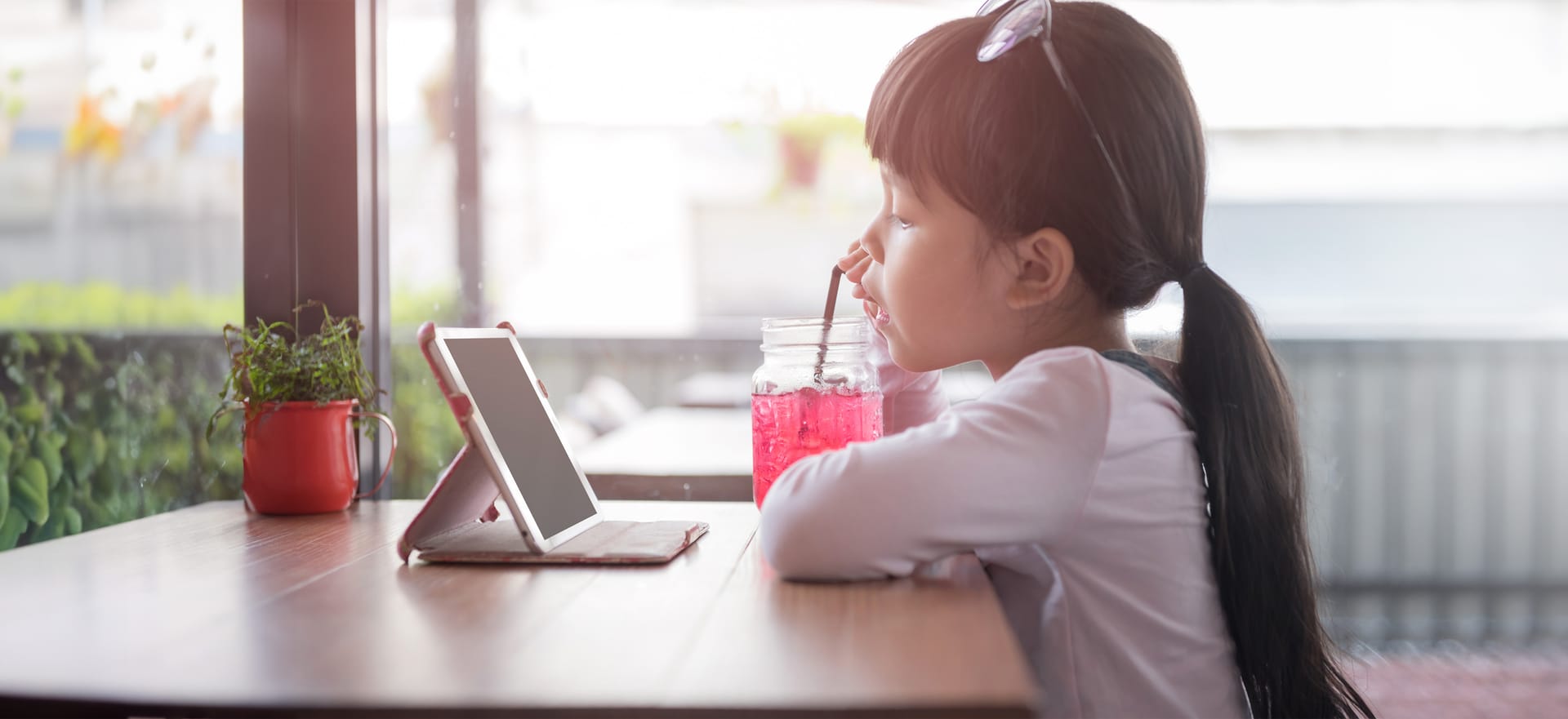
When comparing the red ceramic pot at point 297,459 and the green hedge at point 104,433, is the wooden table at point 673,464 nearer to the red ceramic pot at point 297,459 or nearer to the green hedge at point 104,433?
the red ceramic pot at point 297,459

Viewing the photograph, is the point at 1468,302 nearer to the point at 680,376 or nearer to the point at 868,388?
the point at 680,376

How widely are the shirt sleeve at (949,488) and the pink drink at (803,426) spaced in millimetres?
224

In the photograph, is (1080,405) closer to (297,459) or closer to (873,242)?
(873,242)

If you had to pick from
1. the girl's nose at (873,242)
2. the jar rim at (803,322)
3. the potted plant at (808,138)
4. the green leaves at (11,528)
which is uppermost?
the potted plant at (808,138)

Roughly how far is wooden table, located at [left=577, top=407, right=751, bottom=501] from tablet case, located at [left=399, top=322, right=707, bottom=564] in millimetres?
526

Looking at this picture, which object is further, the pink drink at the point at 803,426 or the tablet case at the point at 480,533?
the pink drink at the point at 803,426

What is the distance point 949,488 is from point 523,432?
443mm

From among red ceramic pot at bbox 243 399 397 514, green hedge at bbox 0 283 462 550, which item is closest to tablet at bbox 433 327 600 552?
red ceramic pot at bbox 243 399 397 514

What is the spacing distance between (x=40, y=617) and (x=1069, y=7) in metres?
1.00

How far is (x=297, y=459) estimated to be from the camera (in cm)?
132

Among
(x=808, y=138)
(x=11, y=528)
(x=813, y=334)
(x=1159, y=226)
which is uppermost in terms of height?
(x=808, y=138)

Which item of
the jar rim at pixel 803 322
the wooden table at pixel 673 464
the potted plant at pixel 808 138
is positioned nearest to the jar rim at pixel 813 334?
the jar rim at pixel 803 322

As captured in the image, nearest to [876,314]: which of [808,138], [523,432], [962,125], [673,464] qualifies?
[962,125]

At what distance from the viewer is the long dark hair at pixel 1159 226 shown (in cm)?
106
